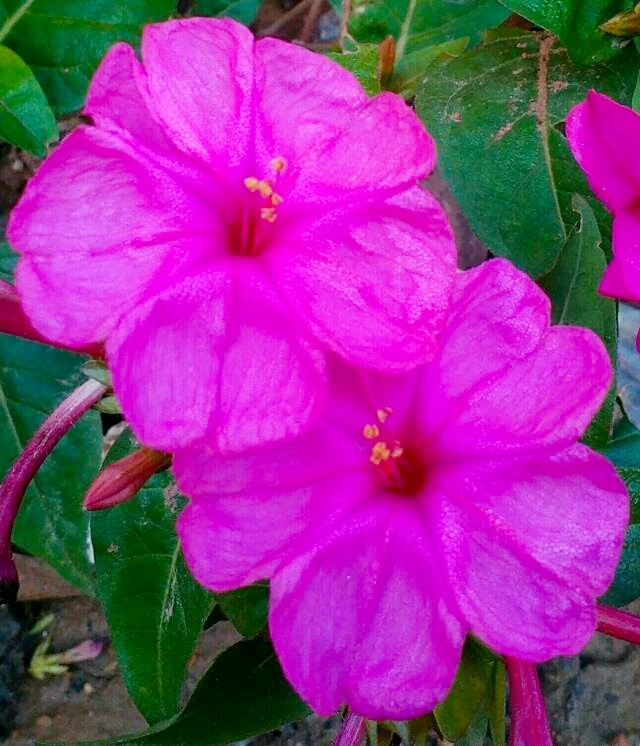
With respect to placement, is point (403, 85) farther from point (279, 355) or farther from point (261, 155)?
point (279, 355)

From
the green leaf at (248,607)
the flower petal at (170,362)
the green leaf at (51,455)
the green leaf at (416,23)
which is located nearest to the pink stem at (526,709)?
the green leaf at (248,607)

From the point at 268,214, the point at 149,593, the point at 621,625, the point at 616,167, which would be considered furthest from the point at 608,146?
the point at 149,593

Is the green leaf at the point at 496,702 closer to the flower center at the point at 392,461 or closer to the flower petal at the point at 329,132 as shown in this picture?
the flower center at the point at 392,461

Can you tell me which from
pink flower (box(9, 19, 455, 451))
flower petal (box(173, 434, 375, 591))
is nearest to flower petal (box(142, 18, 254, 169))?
pink flower (box(9, 19, 455, 451))

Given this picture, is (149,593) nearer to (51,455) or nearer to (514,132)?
(51,455)

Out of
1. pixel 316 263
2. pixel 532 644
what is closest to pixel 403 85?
pixel 316 263

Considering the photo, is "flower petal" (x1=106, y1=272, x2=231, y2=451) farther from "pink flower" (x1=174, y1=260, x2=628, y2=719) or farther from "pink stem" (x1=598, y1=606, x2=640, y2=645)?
"pink stem" (x1=598, y1=606, x2=640, y2=645)
